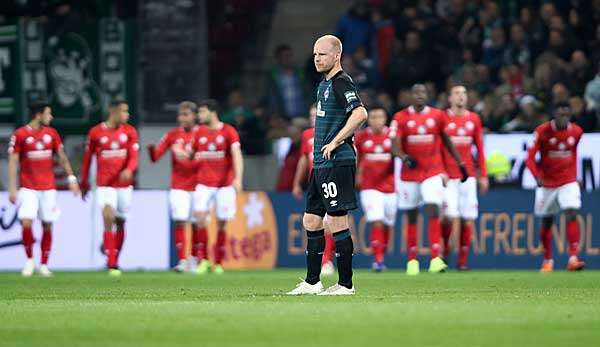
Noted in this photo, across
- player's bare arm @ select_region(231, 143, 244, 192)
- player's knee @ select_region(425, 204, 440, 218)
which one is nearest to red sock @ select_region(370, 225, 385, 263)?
player's knee @ select_region(425, 204, 440, 218)

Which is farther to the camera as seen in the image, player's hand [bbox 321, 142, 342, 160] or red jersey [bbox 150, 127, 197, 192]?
red jersey [bbox 150, 127, 197, 192]

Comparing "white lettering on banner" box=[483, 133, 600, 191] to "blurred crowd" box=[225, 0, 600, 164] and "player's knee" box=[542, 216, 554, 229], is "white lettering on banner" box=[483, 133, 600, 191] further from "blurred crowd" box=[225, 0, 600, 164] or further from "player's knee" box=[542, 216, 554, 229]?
"player's knee" box=[542, 216, 554, 229]

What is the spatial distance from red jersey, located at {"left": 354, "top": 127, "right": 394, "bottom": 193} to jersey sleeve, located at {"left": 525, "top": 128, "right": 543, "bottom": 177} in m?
1.91

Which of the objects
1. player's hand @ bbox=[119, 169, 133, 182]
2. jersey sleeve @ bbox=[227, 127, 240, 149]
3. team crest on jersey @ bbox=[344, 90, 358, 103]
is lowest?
player's hand @ bbox=[119, 169, 133, 182]

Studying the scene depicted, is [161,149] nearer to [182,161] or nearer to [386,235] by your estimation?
[182,161]

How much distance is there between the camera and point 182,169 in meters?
22.1

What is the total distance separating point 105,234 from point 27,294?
6.62 m

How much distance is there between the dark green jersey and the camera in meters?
13.0

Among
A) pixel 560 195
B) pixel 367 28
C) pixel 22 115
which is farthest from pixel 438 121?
pixel 22 115

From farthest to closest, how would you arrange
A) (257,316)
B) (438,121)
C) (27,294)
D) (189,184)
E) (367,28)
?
(367,28) → (189,184) → (438,121) → (27,294) → (257,316)

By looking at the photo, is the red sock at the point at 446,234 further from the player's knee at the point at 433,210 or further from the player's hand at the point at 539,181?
the player's hand at the point at 539,181

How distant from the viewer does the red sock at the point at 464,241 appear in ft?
69.6

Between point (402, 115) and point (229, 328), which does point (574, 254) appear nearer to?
point (402, 115)

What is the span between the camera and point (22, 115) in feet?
84.2
